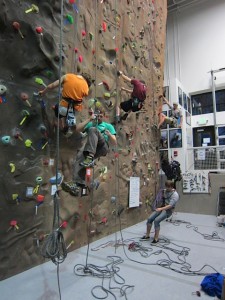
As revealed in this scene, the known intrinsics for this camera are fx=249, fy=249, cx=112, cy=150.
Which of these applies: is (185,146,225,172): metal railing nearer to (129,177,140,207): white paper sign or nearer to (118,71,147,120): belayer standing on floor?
(129,177,140,207): white paper sign

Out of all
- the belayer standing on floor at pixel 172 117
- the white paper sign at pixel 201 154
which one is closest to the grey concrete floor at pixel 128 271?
the white paper sign at pixel 201 154

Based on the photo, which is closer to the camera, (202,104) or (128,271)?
(128,271)

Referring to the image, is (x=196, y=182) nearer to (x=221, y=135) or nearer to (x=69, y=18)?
(x=221, y=135)

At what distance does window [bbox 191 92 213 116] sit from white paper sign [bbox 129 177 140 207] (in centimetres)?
516

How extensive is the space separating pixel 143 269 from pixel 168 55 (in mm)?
9233

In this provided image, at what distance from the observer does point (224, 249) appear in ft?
12.1

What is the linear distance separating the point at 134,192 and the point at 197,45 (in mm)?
7172

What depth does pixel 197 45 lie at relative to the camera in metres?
9.75

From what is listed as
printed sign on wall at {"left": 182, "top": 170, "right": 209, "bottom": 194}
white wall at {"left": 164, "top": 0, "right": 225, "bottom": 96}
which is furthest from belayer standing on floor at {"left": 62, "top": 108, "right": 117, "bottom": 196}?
white wall at {"left": 164, "top": 0, "right": 225, "bottom": 96}

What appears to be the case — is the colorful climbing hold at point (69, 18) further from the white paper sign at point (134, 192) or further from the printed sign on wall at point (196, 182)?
the printed sign on wall at point (196, 182)

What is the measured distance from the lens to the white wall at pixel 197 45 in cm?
934

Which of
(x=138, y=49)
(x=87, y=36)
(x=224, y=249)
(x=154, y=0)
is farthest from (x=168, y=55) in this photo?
(x=224, y=249)

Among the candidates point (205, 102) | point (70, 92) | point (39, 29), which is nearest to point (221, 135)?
point (205, 102)

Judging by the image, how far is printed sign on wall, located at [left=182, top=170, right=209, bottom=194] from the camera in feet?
22.1
